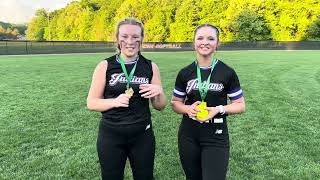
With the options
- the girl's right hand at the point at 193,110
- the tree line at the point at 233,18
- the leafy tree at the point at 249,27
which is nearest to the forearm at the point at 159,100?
Result: the girl's right hand at the point at 193,110

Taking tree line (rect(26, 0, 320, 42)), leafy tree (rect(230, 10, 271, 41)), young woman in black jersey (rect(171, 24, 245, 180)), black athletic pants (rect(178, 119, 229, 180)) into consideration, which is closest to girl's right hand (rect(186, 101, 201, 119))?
young woman in black jersey (rect(171, 24, 245, 180))

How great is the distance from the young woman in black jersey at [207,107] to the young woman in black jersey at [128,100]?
30cm

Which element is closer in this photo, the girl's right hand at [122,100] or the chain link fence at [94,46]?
the girl's right hand at [122,100]

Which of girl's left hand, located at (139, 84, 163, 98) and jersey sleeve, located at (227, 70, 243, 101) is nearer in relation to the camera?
girl's left hand, located at (139, 84, 163, 98)

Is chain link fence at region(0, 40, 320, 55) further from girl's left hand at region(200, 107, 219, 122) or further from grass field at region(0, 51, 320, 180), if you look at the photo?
girl's left hand at region(200, 107, 219, 122)

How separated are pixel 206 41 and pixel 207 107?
0.57m

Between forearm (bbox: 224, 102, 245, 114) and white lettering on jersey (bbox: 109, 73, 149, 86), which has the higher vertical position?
white lettering on jersey (bbox: 109, 73, 149, 86)

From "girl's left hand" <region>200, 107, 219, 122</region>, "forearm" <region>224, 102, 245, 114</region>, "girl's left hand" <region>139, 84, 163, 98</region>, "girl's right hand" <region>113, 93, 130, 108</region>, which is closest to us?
"girl's right hand" <region>113, 93, 130, 108</region>

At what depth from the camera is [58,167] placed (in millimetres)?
6051

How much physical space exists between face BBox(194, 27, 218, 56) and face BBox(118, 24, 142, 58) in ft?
1.74

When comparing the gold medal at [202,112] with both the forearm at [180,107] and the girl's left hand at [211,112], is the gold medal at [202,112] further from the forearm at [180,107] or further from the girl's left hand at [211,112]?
the forearm at [180,107]

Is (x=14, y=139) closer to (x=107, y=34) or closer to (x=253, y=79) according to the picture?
(x=253, y=79)

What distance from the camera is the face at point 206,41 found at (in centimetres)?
359

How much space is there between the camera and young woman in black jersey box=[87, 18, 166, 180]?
3.45 m
